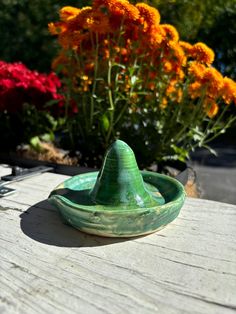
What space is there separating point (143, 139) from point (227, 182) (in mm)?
922

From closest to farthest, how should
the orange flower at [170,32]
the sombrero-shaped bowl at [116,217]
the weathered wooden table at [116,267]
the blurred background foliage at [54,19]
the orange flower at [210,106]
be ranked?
1. the weathered wooden table at [116,267]
2. the sombrero-shaped bowl at [116,217]
3. the orange flower at [170,32]
4. the orange flower at [210,106]
5. the blurred background foliage at [54,19]

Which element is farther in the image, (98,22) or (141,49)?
(141,49)

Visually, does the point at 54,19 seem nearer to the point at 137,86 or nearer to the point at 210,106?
the point at 137,86

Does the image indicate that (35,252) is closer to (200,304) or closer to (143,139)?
(200,304)

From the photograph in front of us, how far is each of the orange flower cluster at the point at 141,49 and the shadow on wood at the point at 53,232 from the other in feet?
3.03

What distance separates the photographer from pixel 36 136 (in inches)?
96.3

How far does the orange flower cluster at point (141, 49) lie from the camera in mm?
1538

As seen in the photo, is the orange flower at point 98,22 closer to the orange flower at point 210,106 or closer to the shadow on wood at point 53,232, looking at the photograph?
the orange flower at point 210,106

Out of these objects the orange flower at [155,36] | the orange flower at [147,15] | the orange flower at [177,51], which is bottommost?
the orange flower at [177,51]

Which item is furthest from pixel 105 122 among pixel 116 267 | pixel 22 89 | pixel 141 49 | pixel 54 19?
pixel 54 19

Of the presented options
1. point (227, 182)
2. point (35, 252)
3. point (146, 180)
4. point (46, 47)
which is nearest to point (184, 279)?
point (35, 252)

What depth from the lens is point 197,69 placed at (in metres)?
1.66

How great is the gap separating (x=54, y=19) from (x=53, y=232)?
6.22m

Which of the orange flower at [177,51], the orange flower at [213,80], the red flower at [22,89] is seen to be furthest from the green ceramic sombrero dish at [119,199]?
the red flower at [22,89]
